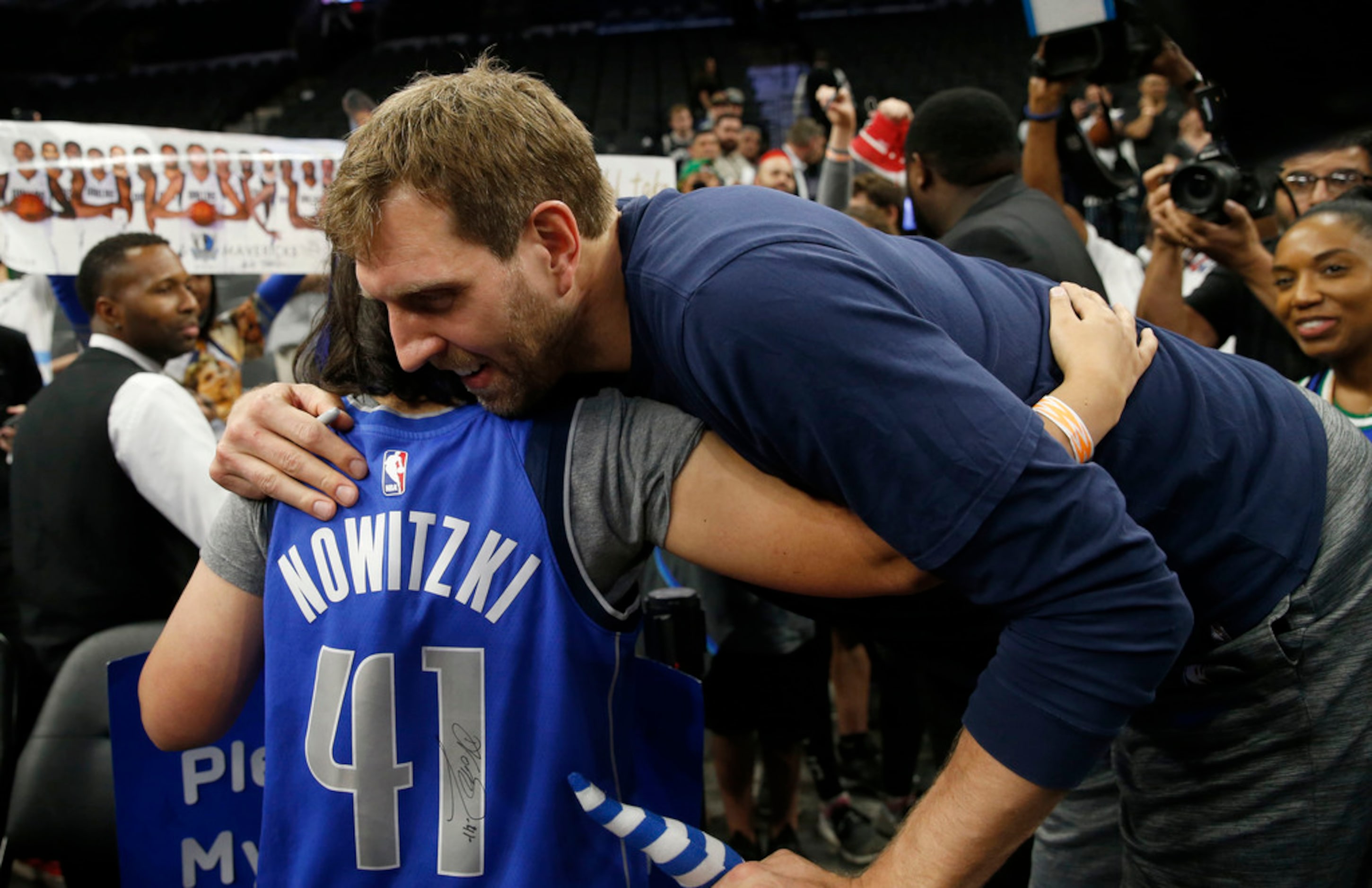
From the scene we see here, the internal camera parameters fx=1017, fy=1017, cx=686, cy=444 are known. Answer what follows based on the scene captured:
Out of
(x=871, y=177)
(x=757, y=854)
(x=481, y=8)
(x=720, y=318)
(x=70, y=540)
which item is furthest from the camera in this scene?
(x=481, y=8)

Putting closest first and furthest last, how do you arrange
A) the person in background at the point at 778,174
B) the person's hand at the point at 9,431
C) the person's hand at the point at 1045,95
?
the person's hand at the point at 1045,95 → the person's hand at the point at 9,431 → the person in background at the point at 778,174

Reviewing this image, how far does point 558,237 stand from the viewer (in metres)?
1.28

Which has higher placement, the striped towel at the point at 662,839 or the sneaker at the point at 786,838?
the striped towel at the point at 662,839

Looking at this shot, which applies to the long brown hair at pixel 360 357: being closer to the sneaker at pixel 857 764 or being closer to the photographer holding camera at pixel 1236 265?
the photographer holding camera at pixel 1236 265

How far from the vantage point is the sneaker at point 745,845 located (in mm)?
2943

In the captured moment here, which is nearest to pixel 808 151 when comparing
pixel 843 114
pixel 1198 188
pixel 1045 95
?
pixel 843 114

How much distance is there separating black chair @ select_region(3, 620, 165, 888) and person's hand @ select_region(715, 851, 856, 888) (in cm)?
140

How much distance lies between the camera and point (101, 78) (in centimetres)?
1873

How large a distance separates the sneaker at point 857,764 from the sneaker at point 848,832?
0.84 feet

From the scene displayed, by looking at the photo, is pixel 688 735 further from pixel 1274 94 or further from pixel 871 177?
pixel 871 177

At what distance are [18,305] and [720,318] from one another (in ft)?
13.7

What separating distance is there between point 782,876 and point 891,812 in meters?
2.34

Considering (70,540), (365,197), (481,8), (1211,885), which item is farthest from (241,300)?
(481,8)

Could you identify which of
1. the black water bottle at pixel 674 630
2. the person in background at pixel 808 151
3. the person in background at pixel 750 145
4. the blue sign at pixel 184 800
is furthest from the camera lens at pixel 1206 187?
the person in background at pixel 750 145
